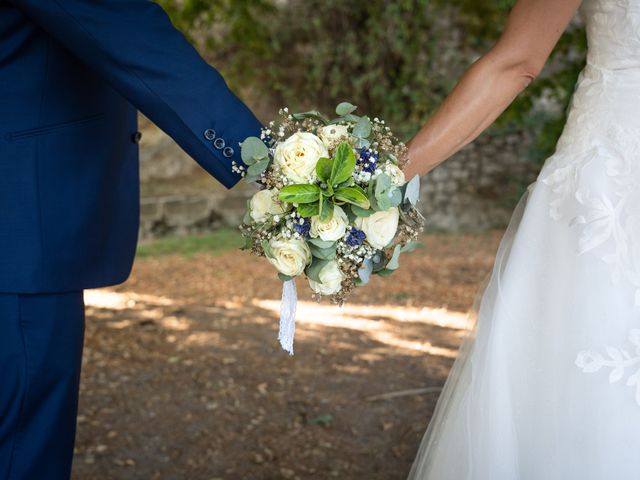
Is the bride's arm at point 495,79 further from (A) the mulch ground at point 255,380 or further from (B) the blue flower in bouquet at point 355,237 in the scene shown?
A: (A) the mulch ground at point 255,380

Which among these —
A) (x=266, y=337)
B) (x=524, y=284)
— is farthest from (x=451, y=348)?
(x=524, y=284)

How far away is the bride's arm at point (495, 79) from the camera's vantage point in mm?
1923

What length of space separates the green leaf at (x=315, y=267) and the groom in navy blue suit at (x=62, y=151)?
0.32 meters

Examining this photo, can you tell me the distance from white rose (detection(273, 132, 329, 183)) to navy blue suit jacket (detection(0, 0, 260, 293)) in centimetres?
21

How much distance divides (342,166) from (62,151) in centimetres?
78

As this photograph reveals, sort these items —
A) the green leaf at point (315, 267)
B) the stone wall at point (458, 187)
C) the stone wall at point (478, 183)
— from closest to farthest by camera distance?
the green leaf at point (315, 267) → the stone wall at point (458, 187) → the stone wall at point (478, 183)

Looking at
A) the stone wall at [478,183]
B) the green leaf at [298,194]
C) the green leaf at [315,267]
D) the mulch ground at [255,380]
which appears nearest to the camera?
the green leaf at [298,194]

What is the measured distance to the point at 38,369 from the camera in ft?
6.77

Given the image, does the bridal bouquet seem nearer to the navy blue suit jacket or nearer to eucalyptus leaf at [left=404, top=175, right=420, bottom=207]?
eucalyptus leaf at [left=404, top=175, right=420, bottom=207]

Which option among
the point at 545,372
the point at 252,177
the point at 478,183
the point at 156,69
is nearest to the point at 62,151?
the point at 156,69

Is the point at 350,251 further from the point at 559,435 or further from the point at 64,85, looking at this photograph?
the point at 64,85

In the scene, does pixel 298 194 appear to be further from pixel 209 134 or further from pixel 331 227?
pixel 209 134

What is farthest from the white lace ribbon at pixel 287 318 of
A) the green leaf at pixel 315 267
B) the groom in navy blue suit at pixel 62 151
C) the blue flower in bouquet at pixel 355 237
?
the groom in navy blue suit at pixel 62 151

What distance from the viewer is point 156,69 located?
1907mm
